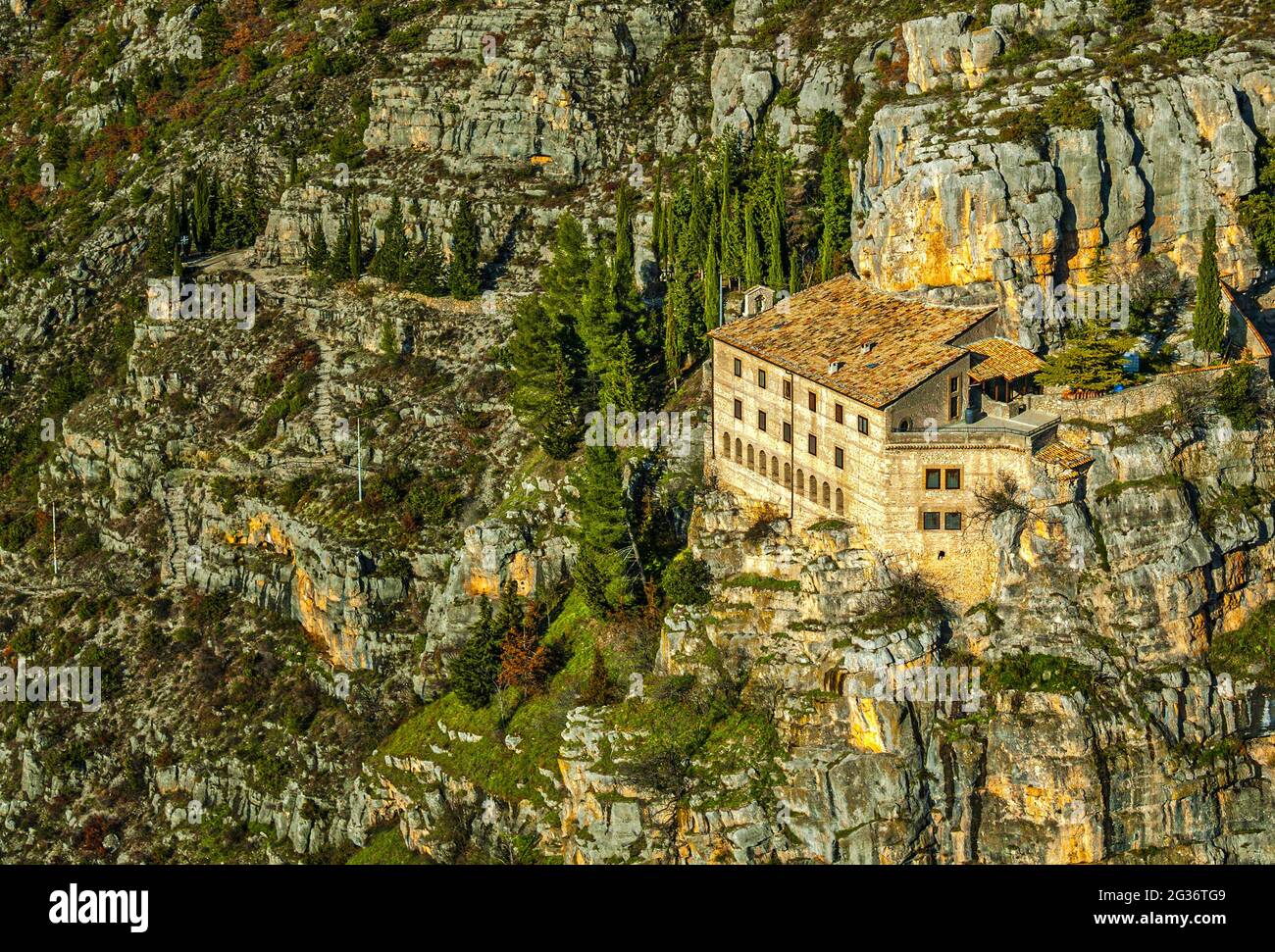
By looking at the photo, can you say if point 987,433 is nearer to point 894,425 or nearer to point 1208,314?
point 894,425

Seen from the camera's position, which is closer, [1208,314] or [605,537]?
[1208,314]

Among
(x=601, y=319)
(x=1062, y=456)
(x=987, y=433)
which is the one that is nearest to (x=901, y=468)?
(x=987, y=433)

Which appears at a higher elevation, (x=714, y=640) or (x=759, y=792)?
(x=714, y=640)

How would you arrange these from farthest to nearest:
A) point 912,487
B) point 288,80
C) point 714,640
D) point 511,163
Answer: point 288,80, point 511,163, point 714,640, point 912,487

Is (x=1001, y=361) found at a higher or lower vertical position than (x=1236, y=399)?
higher

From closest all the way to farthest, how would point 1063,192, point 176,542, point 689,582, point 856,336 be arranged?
point 856,336 < point 689,582 < point 1063,192 < point 176,542

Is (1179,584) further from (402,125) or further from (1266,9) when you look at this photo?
(402,125)

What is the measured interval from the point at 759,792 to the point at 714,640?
27.8ft

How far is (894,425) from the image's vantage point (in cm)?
10238

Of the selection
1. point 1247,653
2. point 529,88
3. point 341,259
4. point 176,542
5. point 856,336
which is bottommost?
point 1247,653

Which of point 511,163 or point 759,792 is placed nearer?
point 759,792

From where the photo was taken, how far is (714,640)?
10994 cm

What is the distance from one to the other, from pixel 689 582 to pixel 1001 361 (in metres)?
19.9

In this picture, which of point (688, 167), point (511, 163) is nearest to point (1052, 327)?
point (688, 167)
